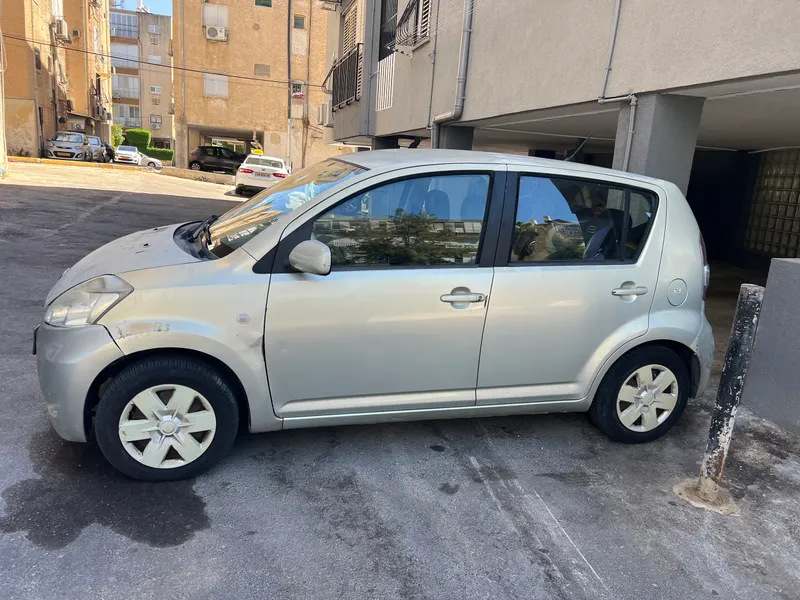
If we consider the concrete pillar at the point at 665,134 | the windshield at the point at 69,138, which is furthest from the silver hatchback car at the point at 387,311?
the windshield at the point at 69,138

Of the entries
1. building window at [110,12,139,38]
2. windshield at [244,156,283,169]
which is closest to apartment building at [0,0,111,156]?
windshield at [244,156,283,169]

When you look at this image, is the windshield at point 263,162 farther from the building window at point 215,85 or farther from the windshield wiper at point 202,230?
the windshield wiper at point 202,230

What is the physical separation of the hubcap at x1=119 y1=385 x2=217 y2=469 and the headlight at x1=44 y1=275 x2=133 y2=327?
45cm

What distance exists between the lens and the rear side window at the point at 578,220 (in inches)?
138

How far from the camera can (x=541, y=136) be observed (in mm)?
9945

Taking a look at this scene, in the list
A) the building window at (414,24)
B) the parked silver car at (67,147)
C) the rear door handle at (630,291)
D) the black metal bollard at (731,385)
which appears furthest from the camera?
the parked silver car at (67,147)

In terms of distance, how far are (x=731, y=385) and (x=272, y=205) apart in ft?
8.95

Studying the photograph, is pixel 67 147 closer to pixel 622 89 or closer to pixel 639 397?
pixel 622 89

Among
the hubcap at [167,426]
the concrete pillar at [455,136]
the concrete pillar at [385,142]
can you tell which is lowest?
the hubcap at [167,426]

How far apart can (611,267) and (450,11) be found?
6420 mm

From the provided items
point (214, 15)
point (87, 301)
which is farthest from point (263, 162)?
point (214, 15)

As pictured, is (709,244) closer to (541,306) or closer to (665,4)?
(665,4)

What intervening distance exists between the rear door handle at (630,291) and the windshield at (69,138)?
31422mm

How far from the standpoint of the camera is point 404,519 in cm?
296
